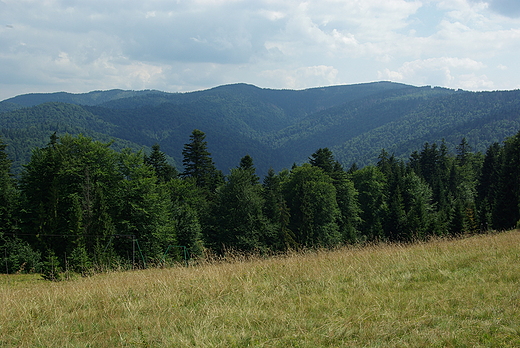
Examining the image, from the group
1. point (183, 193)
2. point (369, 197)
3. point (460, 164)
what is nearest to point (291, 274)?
point (183, 193)

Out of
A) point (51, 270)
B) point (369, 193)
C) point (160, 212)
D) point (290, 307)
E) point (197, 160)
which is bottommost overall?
point (369, 193)

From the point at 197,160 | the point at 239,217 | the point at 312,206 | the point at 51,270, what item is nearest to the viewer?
the point at 51,270

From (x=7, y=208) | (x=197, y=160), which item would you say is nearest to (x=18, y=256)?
(x=7, y=208)

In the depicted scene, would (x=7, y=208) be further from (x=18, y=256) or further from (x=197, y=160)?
(x=197, y=160)

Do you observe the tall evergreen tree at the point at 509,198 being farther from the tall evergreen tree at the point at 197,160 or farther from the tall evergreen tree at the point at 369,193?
the tall evergreen tree at the point at 197,160

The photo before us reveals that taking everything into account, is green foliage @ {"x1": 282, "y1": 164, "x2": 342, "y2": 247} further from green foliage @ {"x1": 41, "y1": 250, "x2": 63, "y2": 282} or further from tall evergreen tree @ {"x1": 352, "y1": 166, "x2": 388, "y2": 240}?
green foliage @ {"x1": 41, "y1": 250, "x2": 63, "y2": 282}

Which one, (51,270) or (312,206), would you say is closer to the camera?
(51,270)

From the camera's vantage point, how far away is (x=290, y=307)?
5.96 m

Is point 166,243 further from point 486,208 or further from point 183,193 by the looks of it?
point 486,208

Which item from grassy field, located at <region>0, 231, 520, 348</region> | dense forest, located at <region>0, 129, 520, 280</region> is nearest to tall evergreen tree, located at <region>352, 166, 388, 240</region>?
dense forest, located at <region>0, 129, 520, 280</region>

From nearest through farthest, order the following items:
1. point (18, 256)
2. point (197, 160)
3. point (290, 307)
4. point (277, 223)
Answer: point (290, 307) < point (18, 256) < point (277, 223) < point (197, 160)

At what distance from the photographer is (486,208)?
4447 cm

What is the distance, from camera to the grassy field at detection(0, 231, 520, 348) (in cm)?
478

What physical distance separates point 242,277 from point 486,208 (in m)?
45.6
